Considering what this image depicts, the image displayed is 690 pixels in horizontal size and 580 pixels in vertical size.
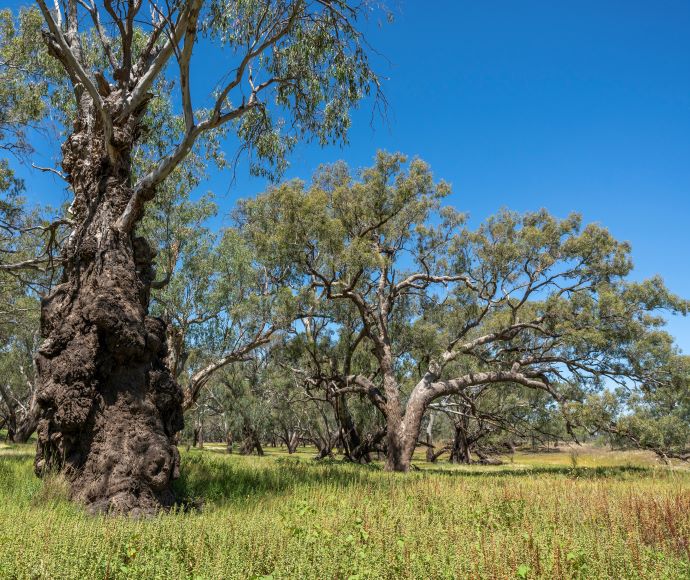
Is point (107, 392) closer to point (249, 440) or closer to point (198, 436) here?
point (249, 440)

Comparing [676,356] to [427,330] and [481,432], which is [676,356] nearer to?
[427,330]

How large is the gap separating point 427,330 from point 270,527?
16804 mm

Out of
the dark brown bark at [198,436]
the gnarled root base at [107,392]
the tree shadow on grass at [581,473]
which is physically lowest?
the dark brown bark at [198,436]

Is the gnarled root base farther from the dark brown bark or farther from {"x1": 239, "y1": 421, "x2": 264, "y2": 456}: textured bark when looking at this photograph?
the dark brown bark

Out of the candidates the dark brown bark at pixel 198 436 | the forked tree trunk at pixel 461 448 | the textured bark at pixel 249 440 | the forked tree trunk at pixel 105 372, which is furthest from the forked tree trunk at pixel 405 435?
the dark brown bark at pixel 198 436

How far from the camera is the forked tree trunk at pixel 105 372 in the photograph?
21.3ft

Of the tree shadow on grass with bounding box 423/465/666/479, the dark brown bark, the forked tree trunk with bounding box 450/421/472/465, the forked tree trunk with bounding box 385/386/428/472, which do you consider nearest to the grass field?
the tree shadow on grass with bounding box 423/465/666/479

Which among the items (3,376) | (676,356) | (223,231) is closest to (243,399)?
(223,231)

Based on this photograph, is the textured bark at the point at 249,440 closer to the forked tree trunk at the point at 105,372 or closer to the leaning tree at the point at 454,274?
the leaning tree at the point at 454,274

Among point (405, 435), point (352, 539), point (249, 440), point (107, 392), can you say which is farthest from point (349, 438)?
point (352, 539)

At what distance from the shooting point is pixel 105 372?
7.09 meters

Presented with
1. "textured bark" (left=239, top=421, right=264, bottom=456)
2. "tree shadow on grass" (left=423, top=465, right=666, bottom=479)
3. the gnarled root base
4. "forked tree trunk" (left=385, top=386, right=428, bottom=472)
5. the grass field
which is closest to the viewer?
the grass field

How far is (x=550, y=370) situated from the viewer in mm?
16875

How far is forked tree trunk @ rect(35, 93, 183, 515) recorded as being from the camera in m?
6.49
